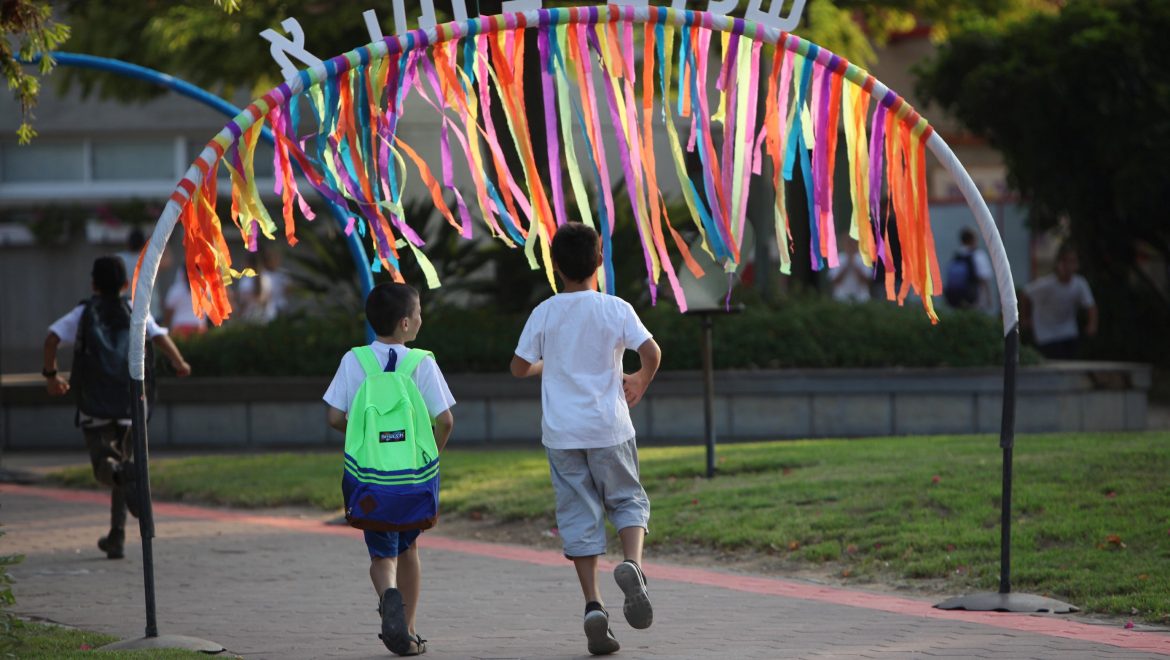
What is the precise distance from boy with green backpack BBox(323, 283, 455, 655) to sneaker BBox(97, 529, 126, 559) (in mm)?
3413

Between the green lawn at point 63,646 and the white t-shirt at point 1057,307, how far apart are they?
512 inches

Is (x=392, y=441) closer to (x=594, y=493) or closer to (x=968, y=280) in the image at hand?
(x=594, y=493)

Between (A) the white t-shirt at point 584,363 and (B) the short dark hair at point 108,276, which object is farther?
(B) the short dark hair at point 108,276

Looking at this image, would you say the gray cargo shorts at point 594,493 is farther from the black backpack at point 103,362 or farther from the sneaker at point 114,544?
the sneaker at point 114,544

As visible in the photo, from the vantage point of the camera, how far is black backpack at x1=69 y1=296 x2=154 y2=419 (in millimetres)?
9055

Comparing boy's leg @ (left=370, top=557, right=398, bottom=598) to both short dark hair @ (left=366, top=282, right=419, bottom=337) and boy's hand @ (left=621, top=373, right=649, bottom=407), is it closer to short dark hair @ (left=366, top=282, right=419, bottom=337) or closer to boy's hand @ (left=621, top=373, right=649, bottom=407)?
short dark hair @ (left=366, top=282, right=419, bottom=337)

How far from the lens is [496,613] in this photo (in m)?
7.38

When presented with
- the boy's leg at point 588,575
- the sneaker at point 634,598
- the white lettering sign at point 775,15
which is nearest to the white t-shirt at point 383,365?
the boy's leg at point 588,575

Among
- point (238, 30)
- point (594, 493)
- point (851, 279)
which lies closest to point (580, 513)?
point (594, 493)

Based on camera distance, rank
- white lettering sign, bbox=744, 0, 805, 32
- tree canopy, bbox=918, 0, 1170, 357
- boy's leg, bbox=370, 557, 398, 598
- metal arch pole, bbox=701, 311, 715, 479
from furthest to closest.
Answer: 1. tree canopy, bbox=918, 0, 1170, 357
2. metal arch pole, bbox=701, 311, 715, 479
3. white lettering sign, bbox=744, 0, 805, 32
4. boy's leg, bbox=370, 557, 398, 598

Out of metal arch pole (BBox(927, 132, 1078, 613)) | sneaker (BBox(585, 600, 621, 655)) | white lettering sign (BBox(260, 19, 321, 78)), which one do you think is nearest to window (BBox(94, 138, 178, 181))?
white lettering sign (BBox(260, 19, 321, 78))

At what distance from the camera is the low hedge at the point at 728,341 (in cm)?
1570

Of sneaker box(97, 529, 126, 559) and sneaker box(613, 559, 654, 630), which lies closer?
sneaker box(613, 559, 654, 630)

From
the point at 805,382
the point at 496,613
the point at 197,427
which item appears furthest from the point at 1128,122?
the point at 496,613
